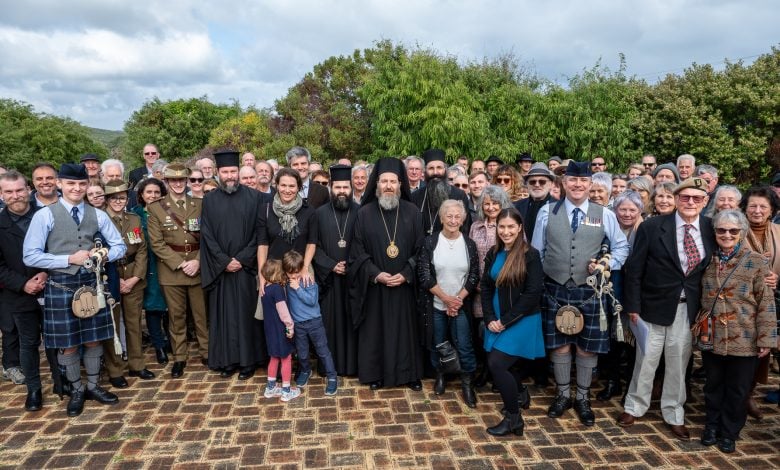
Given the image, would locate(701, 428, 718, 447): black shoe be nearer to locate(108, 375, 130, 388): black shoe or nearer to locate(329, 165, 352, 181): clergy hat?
locate(329, 165, 352, 181): clergy hat

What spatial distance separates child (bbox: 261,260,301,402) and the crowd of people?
0.06 ft

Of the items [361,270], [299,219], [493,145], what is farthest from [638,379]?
[493,145]

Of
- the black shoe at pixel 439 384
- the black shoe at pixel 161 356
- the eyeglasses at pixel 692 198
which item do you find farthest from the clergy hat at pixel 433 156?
the black shoe at pixel 161 356

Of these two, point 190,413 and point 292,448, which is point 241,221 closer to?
point 190,413

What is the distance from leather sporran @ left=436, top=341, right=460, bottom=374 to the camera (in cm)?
515

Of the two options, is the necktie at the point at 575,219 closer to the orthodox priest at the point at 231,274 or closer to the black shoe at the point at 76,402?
the orthodox priest at the point at 231,274

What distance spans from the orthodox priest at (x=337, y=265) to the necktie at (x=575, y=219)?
229cm

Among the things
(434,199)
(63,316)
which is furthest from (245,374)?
(434,199)

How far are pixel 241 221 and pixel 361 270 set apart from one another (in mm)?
1563

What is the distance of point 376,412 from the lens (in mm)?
5031

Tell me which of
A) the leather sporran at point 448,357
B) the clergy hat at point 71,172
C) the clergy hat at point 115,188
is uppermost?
the clergy hat at point 71,172

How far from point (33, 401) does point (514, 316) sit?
4.78 meters

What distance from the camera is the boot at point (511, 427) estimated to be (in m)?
4.53

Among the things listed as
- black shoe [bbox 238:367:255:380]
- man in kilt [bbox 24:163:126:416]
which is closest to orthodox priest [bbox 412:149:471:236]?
black shoe [bbox 238:367:255:380]
